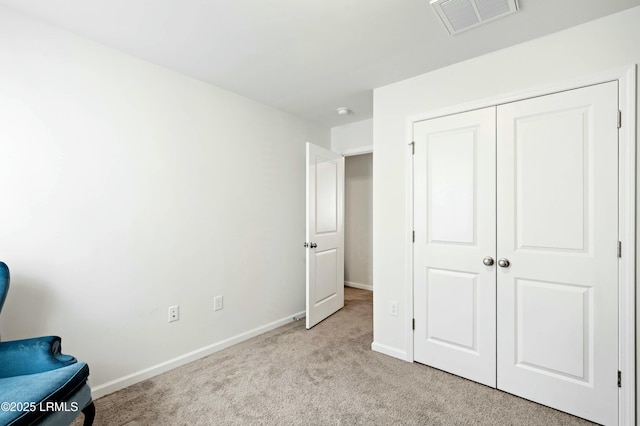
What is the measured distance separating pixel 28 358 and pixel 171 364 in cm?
107

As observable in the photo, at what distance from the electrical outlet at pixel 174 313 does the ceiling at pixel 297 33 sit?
6.41 feet

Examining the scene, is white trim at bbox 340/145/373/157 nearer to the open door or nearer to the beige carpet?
the open door

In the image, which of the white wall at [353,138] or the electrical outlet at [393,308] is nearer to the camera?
the electrical outlet at [393,308]

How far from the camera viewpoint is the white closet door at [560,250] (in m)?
1.71

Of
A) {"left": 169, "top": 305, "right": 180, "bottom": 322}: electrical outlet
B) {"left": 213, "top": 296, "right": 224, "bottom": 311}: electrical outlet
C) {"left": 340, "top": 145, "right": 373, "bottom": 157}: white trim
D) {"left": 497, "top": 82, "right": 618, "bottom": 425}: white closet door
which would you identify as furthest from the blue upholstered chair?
{"left": 340, "top": 145, "right": 373, "bottom": 157}: white trim

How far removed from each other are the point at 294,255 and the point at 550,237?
245cm

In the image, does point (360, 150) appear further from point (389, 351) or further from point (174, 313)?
point (174, 313)

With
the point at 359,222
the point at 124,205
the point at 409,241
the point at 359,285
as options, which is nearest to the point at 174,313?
the point at 124,205

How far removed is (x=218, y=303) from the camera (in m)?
2.68

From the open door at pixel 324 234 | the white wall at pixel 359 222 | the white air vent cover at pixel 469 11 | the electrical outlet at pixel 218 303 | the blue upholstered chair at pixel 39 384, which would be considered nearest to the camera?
the blue upholstered chair at pixel 39 384

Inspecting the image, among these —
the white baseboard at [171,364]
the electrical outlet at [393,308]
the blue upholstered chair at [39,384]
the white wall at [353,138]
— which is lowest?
the white baseboard at [171,364]

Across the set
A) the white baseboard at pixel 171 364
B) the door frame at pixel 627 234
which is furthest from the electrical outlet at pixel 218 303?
the door frame at pixel 627 234

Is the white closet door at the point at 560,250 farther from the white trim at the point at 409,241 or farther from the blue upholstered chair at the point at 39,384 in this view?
the blue upholstered chair at the point at 39,384

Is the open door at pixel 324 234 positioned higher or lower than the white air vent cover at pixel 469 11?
lower
